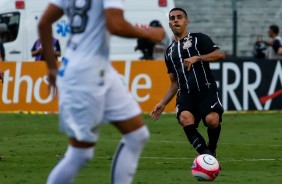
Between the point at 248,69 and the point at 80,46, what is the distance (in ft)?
49.0

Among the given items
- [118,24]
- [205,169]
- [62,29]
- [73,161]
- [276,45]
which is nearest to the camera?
[118,24]

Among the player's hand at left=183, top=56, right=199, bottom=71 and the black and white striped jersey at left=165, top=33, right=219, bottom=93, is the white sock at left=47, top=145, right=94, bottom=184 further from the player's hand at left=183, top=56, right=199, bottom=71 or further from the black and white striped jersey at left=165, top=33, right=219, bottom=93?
the black and white striped jersey at left=165, top=33, right=219, bottom=93

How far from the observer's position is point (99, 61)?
325 inches

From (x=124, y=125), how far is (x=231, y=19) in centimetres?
2543

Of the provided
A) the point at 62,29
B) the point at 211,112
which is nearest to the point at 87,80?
the point at 211,112

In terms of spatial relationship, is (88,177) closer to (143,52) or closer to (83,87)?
(83,87)

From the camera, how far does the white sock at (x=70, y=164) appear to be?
27.1 ft

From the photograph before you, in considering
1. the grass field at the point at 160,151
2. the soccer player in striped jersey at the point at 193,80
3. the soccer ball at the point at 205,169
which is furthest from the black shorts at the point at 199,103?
the soccer ball at the point at 205,169

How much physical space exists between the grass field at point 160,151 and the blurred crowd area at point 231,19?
10.5m

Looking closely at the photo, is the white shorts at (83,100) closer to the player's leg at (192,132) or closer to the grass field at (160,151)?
the grass field at (160,151)

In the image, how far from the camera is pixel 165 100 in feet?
42.0

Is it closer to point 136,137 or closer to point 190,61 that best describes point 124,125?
point 136,137

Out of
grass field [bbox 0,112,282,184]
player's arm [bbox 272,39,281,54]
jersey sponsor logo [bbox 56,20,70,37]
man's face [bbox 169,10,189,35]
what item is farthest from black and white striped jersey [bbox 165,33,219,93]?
jersey sponsor logo [bbox 56,20,70,37]

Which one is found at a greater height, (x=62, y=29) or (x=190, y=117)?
(x=190, y=117)
